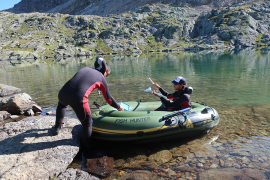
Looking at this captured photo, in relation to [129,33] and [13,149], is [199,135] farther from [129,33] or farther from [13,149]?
[129,33]

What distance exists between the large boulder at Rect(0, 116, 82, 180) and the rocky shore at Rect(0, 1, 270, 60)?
328 ft

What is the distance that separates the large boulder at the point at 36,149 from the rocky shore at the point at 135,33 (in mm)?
100021

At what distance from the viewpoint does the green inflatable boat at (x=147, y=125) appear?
559cm

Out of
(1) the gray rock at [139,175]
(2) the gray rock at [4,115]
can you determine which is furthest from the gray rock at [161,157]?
(2) the gray rock at [4,115]

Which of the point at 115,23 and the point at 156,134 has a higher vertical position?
the point at 115,23

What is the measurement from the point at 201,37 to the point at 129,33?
2113 inches

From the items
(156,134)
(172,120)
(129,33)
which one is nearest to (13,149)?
(156,134)

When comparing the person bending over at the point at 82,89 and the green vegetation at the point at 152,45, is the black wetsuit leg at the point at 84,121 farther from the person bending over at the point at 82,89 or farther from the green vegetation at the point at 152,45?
the green vegetation at the point at 152,45

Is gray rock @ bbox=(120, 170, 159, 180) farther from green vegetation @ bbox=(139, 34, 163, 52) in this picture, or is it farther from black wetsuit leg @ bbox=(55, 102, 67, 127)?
green vegetation @ bbox=(139, 34, 163, 52)

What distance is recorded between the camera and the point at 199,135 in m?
6.54

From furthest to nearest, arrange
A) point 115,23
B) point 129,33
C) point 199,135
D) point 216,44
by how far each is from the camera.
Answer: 1. point 115,23
2. point 129,33
3. point 216,44
4. point 199,135

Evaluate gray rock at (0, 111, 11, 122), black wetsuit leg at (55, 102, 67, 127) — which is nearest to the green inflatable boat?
black wetsuit leg at (55, 102, 67, 127)

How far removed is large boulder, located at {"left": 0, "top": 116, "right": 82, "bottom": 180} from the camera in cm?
397

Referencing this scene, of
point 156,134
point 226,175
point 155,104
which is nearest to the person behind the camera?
point 226,175
